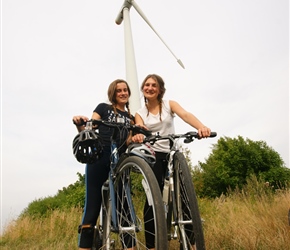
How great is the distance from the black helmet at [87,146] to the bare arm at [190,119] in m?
0.80

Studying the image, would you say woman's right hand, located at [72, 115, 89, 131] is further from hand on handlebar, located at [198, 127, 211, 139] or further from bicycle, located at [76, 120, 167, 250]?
hand on handlebar, located at [198, 127, 211, 139]

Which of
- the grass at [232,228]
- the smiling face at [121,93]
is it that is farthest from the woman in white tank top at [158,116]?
the grass at [232,228]

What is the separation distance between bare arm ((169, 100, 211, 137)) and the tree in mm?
22158

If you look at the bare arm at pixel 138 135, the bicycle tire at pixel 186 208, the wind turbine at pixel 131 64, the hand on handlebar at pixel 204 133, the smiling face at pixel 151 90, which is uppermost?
the wind turbine at pixel 131 64

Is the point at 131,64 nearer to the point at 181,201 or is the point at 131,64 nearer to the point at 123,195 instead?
the point at 123,195

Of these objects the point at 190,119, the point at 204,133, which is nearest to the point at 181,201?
the point at 204,133

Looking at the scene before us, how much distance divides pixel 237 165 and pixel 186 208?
997 inches

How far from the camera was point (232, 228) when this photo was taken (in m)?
3.71

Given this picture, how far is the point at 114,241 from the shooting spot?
2551 millimetres

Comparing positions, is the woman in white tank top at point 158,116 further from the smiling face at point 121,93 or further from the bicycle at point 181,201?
the bicycle at point 181,201

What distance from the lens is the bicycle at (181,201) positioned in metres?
2.06

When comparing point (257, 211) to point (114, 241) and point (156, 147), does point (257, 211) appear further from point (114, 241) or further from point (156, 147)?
point (114, 241)

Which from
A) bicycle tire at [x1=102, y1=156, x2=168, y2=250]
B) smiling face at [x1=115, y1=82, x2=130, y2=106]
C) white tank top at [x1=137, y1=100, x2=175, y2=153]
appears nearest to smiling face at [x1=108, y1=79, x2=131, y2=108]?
smiling face at [x1=115, y1=82, x2=130, y2=106]

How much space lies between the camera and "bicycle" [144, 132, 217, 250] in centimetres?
206
